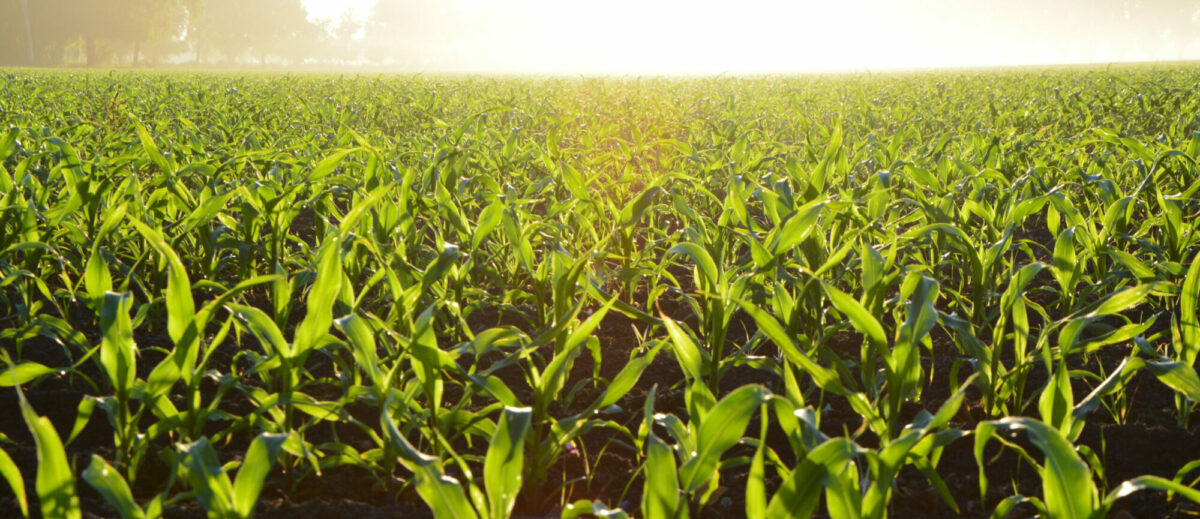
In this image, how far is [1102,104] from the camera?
8148 mm

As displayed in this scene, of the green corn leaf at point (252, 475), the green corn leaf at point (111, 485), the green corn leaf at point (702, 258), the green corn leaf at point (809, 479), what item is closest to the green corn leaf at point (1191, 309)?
the green corn leaf at point (702, 258)

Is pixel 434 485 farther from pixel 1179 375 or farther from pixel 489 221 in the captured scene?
pixel 489 221

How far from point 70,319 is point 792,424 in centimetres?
250

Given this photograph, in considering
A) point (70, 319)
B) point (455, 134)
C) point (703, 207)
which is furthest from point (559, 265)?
point (455, 134)

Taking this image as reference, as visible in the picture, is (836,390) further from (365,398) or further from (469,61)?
(469,61)

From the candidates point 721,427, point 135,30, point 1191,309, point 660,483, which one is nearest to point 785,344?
point 721,427

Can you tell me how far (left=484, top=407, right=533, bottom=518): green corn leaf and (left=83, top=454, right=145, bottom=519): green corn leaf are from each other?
1.52ft

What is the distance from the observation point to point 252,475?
43.9 inches

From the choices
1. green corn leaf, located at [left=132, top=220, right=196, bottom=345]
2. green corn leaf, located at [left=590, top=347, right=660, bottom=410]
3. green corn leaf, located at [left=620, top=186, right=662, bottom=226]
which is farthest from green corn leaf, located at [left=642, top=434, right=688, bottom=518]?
green corn leaf, located at [left=620, top=186, right=662, bottom=226]

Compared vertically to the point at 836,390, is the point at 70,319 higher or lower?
lower

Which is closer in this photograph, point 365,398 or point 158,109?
point 365,398

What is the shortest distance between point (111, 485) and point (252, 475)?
0.17m

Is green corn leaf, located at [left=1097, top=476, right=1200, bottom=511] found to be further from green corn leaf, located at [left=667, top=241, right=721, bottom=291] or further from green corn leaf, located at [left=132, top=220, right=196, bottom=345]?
green corn leaf, located at [left=132, top=220, right=196, bottom=345]

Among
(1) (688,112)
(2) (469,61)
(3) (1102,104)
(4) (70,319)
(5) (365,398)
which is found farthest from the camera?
(2) (469,61)
